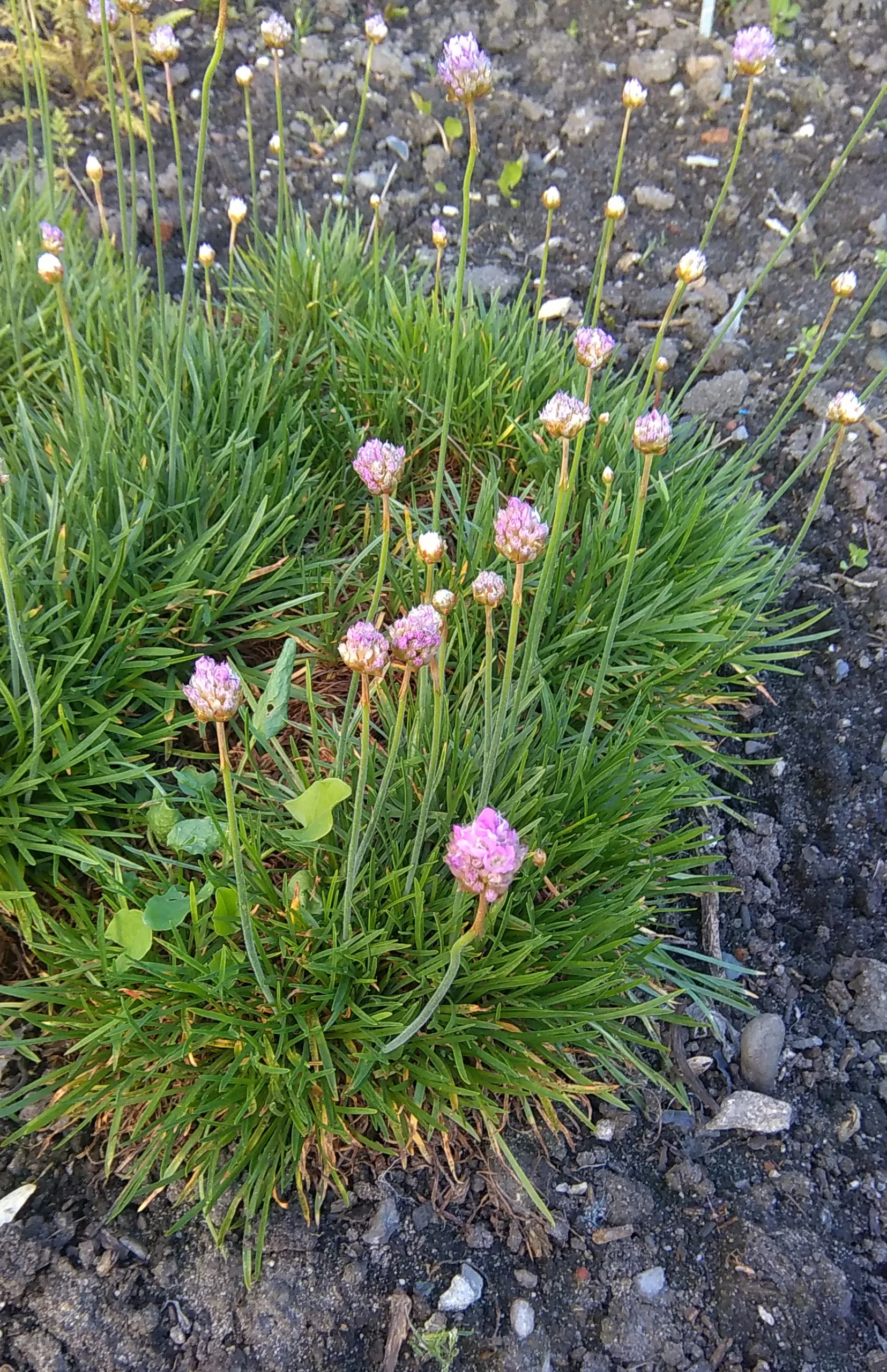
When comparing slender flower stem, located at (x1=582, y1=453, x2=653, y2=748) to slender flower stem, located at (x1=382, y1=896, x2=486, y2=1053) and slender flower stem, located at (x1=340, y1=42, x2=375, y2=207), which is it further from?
slender flower stem, located at (x1=340, y1=42, x2=375, y2=207)

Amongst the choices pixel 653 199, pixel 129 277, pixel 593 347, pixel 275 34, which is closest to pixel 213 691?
pixel 593 347

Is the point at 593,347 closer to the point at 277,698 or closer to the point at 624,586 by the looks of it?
the point at 624,586

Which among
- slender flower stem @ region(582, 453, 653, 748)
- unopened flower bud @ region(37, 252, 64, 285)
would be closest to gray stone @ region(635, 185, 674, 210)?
→ slender flower stem @ region(582, 453, 653, 748)

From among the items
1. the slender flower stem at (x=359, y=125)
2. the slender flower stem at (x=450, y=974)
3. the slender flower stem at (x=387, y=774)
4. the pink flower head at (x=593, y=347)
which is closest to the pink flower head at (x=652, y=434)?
the pink flower head at (x=593, y=347)

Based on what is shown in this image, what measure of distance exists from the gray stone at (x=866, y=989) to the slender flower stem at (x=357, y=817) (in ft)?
3.87

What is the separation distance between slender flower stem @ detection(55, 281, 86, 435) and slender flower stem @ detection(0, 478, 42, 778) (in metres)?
0.25

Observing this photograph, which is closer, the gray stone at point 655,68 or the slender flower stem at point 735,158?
the slender flower stem at point 735,158

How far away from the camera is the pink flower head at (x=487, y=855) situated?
1191mm

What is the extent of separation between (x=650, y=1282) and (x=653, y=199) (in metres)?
3.70

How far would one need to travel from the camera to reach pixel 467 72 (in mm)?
1487

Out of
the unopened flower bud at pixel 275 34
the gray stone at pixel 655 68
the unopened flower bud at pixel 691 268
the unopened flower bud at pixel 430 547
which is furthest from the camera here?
the gray stone at pixel 655 68

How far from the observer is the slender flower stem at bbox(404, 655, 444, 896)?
4.69 ft

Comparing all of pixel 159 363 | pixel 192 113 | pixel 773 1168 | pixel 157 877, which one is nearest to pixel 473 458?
pixel 159 363

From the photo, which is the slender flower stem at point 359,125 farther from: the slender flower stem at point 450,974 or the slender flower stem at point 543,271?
the slender flower stem at point 450,974
